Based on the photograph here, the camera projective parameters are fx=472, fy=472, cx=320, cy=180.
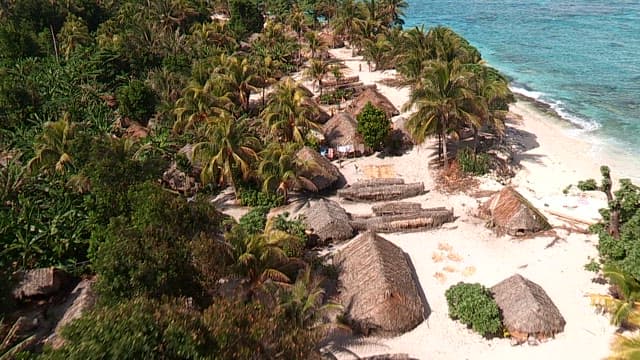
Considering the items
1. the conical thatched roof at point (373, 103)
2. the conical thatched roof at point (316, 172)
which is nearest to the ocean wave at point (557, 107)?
the conical thatched roof at point (373, 103)

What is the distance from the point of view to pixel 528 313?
15836mm

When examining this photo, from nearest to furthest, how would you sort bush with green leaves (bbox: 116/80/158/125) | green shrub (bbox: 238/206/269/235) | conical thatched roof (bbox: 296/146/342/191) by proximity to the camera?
green shrub (bbox: 238/206/269/235) < conical thatched roof (bbox: 296/146/342/191) < bush with green leaves (bbox: 116/80/158/125)

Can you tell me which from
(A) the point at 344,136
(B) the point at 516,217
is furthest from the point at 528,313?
(A) the point at 344,136

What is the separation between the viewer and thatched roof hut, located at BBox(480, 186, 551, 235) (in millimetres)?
21219

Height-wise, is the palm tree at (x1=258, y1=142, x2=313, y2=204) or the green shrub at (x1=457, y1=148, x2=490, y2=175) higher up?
the palm tree at (x1=258, y1=142, x2=313, y2=204)

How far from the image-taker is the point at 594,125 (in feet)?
115

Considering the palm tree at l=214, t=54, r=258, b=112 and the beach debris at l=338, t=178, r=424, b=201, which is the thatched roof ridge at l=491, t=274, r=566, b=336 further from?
the palm tree at l=214, t=54, r=258, b=112

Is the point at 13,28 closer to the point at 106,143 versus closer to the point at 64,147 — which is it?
the point at 64,147

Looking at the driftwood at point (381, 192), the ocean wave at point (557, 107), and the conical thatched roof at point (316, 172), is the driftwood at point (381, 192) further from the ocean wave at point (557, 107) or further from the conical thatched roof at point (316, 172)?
the ocean wave at point (557, 107)

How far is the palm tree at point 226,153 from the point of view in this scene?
23.5m

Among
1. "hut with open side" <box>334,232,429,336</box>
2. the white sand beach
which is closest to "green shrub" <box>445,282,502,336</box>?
the white sand beach

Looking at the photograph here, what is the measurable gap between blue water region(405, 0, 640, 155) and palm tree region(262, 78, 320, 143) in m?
21.0

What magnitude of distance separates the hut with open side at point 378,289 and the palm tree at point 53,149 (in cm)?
1452

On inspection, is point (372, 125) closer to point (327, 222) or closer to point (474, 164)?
point (474, 164)
